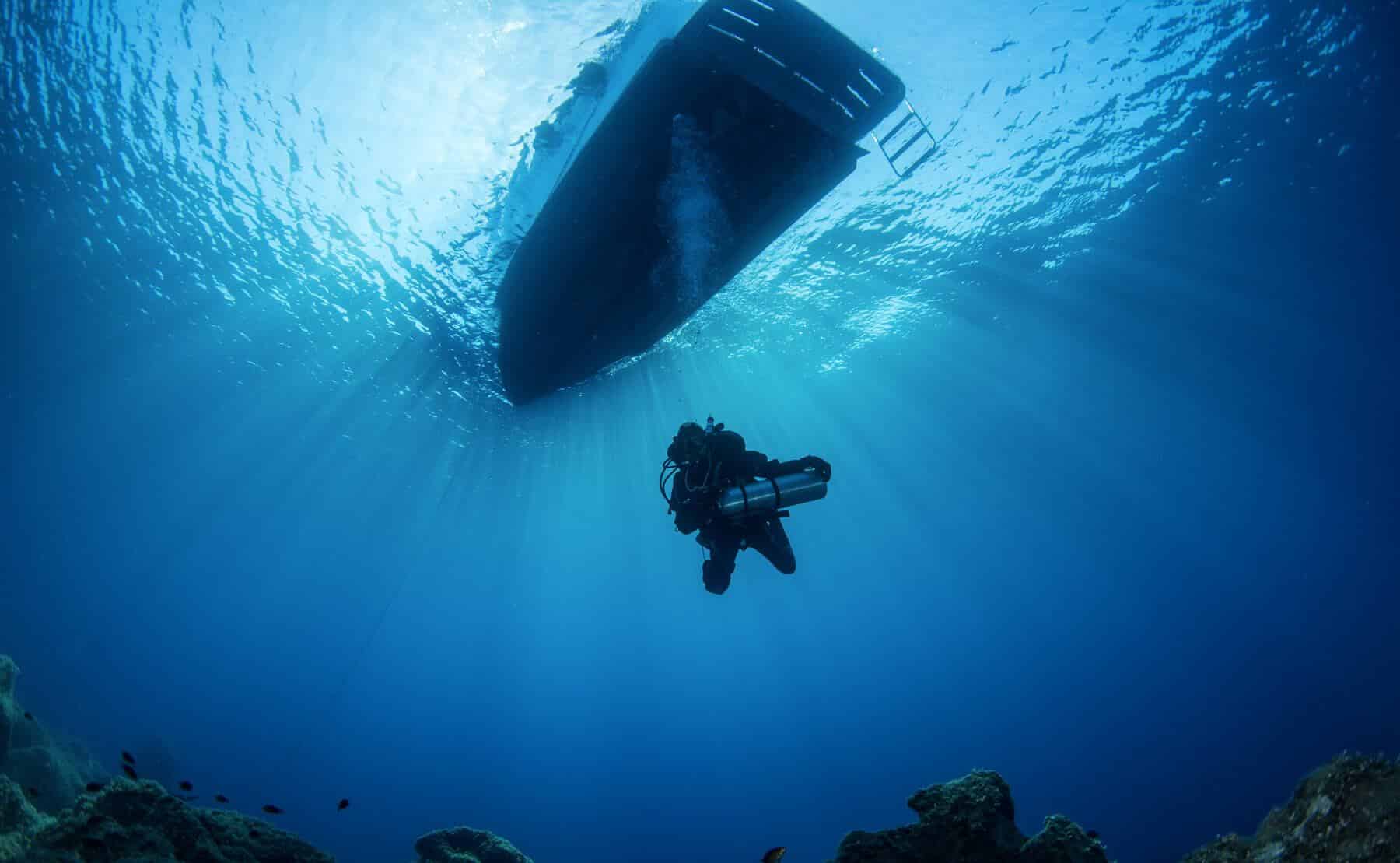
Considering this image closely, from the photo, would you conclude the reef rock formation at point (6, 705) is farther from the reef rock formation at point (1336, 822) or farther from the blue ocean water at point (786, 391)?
the reef rock formation at point (1336, 822)

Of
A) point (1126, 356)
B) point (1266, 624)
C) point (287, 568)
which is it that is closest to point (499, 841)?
point (1126, 356)

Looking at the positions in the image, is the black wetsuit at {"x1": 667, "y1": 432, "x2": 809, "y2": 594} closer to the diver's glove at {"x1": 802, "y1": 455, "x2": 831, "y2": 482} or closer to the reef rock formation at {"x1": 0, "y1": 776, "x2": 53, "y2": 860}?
the diver's glove at {"x1": 802, "y1": 455, "x2": 831, "y2": 482}

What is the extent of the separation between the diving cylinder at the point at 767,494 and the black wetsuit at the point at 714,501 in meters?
0.10

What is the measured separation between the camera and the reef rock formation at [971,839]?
Result: 3980 millimetres

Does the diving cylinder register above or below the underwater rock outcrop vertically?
below

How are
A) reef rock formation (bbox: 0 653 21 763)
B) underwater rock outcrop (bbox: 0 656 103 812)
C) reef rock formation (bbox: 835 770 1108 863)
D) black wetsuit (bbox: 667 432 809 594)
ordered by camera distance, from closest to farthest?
1. reef rock formation (bbox: 835 770 1108 863)
2. black wetsuit (bbox: 667 432 809 594)
3. reef rock formation (bbox: 0 653 21 763)
4. underwater rock outcrop (bbox: 0 656 103 812)

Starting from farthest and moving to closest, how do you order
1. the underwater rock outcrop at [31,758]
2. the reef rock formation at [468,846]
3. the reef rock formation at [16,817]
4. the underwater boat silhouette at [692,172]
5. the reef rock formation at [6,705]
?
the underwater rock outcrop at [31,758] → the reef rock formation at [6,705] → the reef rock formation at [468,846] → the reef rock formation at [16,817] → the underwater boat silhouette at [692,172]

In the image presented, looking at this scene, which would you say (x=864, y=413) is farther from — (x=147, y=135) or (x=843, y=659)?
(x=843, y=659)

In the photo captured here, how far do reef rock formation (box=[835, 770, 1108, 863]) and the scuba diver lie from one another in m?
2.24

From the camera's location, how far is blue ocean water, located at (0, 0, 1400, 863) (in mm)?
11133

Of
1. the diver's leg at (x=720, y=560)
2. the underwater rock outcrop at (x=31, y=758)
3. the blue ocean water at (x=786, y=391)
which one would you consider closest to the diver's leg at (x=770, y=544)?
the diver's leg at (x=720, y=560)

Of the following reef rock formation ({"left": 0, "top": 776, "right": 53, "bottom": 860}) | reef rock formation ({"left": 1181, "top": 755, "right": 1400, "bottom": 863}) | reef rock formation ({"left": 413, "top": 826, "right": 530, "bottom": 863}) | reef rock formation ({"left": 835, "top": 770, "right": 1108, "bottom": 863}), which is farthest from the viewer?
reef rock formation ({"left": 413, "top": 826, "right": 530, "bottom": 863})

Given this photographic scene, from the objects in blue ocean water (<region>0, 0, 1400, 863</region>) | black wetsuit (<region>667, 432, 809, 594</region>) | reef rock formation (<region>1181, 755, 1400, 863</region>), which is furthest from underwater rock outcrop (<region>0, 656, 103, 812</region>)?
reef rock formation (<region>1181, 755, 1400, 863</region>)

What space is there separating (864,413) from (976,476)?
605 inches
